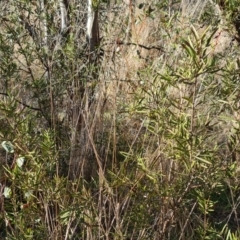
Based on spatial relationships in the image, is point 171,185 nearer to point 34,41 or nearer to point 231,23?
point 231,23

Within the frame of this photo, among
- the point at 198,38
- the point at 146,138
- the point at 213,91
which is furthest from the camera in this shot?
the point at 146,138

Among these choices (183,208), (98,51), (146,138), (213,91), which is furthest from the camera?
(98,51)

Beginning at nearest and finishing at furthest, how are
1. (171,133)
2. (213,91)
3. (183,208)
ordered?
(171,133) < (213,91) < (183,208)

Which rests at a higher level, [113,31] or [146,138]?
[113,31]

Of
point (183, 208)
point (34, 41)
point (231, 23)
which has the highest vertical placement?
point (231, 23)

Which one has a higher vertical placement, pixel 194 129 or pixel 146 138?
pixel 194 129

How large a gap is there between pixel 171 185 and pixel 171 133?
0.29 metres

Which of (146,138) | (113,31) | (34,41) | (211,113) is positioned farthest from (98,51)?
(211,113)

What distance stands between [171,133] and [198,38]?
0.34 m

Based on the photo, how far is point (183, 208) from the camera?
6.92 ft

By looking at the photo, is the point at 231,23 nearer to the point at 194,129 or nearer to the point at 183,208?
the point at 194,129

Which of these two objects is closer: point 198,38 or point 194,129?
point 198,38

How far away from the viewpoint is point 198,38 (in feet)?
5.10

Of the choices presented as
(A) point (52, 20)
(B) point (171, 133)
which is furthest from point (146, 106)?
(A) point (52, 20)
